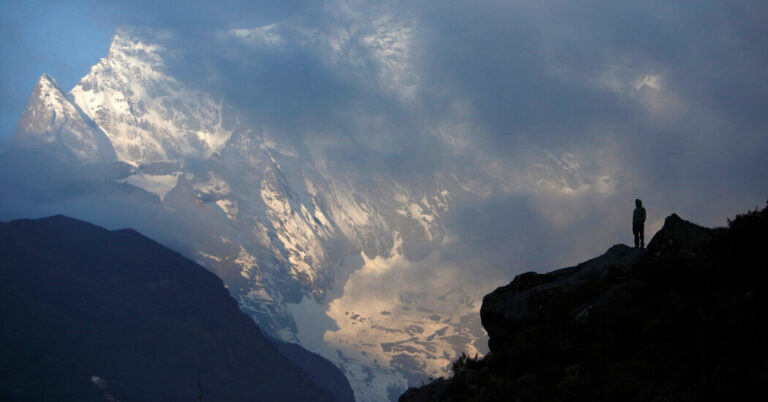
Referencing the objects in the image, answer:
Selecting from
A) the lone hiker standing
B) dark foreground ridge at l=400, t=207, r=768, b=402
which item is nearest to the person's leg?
the lone hiker standing

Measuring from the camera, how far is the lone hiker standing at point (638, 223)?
29391mm

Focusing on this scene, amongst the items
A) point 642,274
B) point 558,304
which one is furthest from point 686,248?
point 558,304

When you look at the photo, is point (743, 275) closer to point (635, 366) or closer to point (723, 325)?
point (723, 325)

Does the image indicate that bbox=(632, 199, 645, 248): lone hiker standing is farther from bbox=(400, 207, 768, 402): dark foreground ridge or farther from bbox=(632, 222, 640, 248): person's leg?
bbox=(400, 207, 768, 402): dark foreground ridge

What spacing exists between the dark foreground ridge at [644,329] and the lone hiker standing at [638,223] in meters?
2.89

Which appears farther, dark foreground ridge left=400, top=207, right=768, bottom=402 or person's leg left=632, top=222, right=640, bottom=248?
person's leg left=632, top=222, right=640, bottom=248

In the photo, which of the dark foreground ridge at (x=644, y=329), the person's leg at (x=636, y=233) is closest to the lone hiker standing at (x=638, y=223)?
the person's leg at (x=636, y=233)

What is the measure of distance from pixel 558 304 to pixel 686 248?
4882 millimetres

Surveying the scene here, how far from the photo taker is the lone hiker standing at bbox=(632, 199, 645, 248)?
29.4m

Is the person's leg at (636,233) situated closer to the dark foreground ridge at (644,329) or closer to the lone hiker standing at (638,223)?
the lone hiker standing at (638,223)

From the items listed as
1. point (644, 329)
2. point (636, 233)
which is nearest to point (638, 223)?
point (636, 233)

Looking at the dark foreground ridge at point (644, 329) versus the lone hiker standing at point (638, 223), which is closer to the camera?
the dark foreground ridge at point (644, 329)

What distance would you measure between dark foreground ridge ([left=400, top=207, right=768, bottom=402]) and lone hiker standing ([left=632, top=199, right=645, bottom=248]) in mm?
2895

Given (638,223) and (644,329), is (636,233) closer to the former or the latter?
(638,223)
